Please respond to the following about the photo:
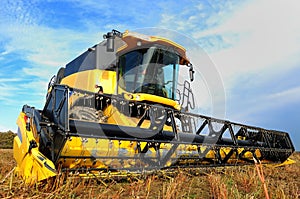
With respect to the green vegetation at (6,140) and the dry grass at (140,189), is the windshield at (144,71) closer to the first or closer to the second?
the dry grass at (140,189)

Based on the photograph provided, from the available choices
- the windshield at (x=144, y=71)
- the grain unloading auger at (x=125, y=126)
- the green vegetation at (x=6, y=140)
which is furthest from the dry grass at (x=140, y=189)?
the green vegetation at (x=6, y=140)

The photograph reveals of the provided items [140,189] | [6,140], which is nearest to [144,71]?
[140,189]

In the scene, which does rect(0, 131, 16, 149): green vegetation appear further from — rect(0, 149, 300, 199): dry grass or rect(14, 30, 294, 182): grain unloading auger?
rect(0, 149, 300, 199): dry grass

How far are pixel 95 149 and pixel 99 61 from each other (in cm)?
308

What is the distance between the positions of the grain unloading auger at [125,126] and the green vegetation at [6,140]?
12070 mm

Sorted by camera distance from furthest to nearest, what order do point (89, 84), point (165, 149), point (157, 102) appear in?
point (89, 84), point (157, 102), point (165, 149)

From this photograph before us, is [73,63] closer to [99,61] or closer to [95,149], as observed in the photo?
[99,61]

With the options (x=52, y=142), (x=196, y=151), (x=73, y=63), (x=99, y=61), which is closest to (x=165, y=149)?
(x=196, y=151)

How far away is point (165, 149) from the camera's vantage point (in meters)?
4.67

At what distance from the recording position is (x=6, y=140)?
17.5m

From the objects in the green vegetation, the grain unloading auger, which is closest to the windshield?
the grain unloading auger

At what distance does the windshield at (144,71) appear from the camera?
564 centimetres

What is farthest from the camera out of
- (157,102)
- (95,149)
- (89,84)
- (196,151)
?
(89,84)

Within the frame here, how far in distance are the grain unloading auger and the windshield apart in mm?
21
